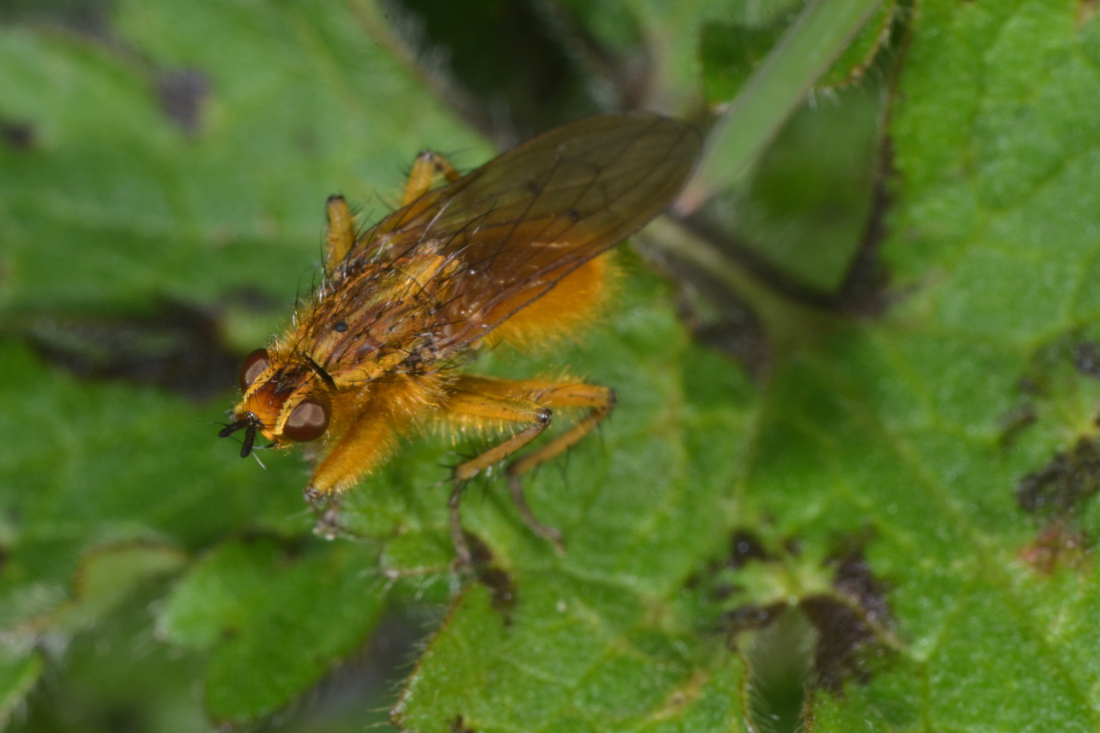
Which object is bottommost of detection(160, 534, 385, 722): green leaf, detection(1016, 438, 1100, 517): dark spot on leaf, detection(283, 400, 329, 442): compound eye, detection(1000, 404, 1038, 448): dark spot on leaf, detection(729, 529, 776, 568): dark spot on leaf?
detection(1016, 438, 1100, 517): dark spot on leaf

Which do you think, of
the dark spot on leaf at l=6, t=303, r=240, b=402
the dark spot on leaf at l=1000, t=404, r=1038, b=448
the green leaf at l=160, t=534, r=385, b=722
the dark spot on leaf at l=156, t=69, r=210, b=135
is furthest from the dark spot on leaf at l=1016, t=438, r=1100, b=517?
the dark spot on leaf at l=156, t=69, r=210, b=135

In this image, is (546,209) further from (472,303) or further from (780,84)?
(780,84)

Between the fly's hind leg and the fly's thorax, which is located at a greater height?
the fly's thorax

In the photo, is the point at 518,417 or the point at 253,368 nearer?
the point at 253,368

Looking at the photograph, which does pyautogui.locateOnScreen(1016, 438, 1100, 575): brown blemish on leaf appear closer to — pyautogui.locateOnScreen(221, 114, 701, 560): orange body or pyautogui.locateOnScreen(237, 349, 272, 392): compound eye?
pyautogui.locateOnScreen(221, 114, 701, 560): orange body

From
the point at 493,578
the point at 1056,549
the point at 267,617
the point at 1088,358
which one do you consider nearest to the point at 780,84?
the point at 1088,358

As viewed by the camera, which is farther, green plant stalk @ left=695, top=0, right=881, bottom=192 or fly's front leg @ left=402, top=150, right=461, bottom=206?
fly's front leg @ left=402, top=150, right=461, bottom=206

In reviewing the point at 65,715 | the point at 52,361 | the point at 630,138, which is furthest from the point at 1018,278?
the point at 65,715
